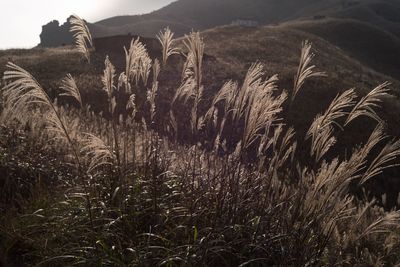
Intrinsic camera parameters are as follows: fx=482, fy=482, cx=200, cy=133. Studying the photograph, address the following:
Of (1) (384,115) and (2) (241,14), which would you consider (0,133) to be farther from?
(2) (241,14)

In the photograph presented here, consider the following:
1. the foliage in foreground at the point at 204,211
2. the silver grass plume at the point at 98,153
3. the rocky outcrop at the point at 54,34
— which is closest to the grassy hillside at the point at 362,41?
the silver grass plume at the point at 98,153

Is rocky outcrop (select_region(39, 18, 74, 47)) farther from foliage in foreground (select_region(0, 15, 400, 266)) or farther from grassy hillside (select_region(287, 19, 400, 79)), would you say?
foliage in foreground (select_region(0, 15, 400, 266))

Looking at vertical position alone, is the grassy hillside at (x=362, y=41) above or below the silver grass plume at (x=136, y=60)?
below

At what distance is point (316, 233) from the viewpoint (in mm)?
4934

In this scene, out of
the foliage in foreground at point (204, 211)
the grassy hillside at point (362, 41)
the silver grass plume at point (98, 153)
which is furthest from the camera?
the grassy hillside at point (362, 41)

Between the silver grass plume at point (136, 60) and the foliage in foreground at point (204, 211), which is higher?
the silver grass plume at point (136, 60)

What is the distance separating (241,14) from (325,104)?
167010 millimetres

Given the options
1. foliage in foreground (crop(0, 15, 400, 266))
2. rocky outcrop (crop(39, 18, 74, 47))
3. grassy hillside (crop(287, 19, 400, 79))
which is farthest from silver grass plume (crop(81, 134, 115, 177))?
rocky outcrop (crop(39, 18, 74, 47))

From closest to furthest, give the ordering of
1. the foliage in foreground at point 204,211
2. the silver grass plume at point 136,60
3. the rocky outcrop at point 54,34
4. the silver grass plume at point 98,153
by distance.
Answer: the foliage in foreground at point 204,211 → the silver grass plume at point 98,153 → the silver grass plume at point 136,60 → the rocky outcrop at point 54,34

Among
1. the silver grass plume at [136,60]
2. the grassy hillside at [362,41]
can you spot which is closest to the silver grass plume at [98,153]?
the silver grass plume at [136,60]

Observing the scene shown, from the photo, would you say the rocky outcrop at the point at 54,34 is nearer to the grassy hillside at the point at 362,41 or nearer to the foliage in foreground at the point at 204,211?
the grassy hillside at the point at 362,41

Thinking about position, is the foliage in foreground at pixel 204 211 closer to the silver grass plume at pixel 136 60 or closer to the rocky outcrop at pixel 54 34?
the silver grass plume at pixel 136 60

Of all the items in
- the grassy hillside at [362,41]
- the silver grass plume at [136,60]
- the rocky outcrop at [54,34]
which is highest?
the rocky outcrop at [54,34]

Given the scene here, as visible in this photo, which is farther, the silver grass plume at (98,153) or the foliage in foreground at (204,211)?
the silver grass plume at (98,153)
